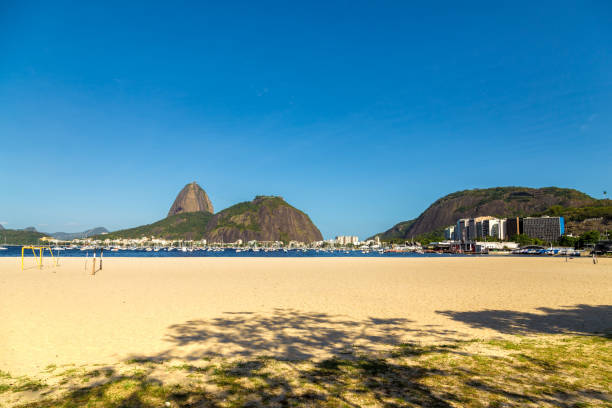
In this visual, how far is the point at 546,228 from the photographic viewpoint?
489 ft

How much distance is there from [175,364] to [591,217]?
608 ft

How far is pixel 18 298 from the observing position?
13250 mm

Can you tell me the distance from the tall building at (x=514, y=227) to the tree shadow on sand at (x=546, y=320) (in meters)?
179

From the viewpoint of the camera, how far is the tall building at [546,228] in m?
145

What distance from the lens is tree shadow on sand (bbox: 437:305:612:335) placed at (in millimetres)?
8374

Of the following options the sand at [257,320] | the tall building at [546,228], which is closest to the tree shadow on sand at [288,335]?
the sand at [257,320]

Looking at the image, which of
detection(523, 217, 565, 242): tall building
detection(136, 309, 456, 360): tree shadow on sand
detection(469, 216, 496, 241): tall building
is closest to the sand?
detection(136, 309, 456, 360): tree shadow on sand

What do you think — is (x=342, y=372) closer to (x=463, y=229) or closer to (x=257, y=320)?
(x=257, y=320)

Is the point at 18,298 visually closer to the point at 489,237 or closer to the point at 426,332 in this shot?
the point at 426,332

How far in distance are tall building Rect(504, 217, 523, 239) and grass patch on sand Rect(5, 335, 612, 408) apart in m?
186

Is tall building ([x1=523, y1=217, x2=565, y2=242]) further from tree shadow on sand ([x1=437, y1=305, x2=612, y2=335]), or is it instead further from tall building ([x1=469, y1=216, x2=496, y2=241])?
tree shadow on sand ([x1=437, y1=305, x2=612, y2=335])

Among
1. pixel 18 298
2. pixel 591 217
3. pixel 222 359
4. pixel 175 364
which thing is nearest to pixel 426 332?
pixel 222 359

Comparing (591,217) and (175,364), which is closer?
(175,364)

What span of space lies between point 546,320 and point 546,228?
6781 inches
